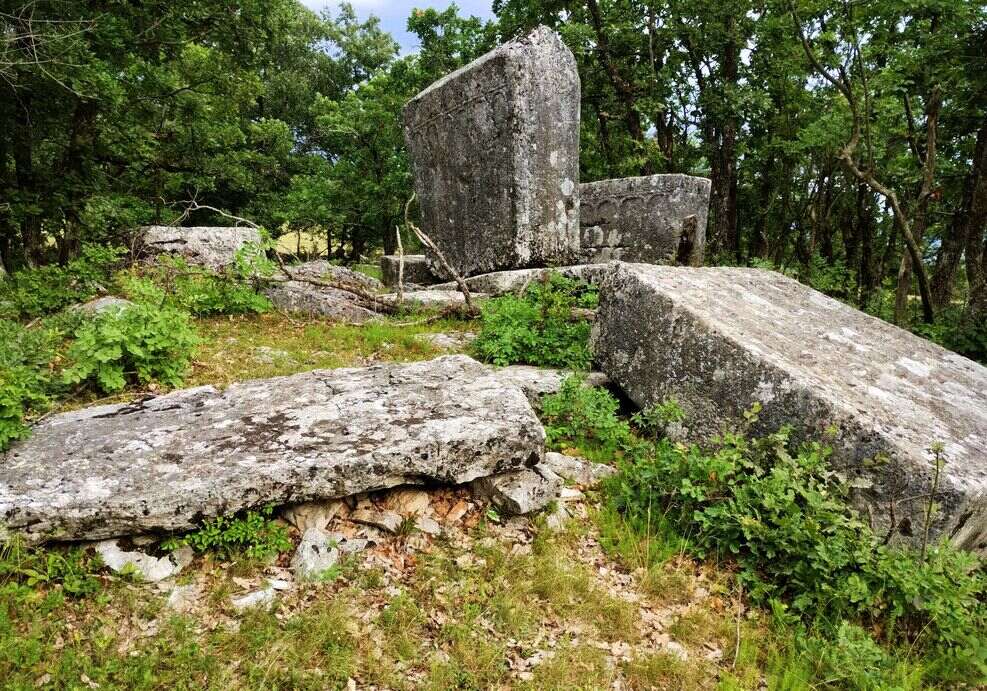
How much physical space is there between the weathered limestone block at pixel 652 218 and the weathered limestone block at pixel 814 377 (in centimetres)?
344

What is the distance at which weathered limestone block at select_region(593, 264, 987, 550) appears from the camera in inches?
96.0

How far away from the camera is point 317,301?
6500 mm

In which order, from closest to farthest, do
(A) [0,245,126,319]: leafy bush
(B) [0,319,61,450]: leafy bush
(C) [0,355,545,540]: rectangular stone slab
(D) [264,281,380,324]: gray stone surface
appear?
(C) [0,355,545,540]: rectangular stone slab, (B) [0,319,61,450]: leafy bush, (A) [0,245,126,319]: leafy bush, (D) [264,281,380,324]: gray stone surface

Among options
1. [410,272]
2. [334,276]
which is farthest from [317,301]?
[410,272]

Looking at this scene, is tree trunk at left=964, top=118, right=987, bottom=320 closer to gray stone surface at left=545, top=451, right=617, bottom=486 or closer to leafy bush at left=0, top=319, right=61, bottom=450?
gray stone surface at left=545, top=451, right=617, bottom=486

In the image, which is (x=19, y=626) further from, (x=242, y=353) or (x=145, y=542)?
(x=242, y=353)

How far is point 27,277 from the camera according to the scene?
6.13 meters

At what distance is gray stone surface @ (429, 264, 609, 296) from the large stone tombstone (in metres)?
0.22

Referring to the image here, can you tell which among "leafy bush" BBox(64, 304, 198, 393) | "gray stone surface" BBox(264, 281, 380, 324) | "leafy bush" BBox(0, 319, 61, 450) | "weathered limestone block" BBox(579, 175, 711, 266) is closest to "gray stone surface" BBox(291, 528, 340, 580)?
"leafy bush" BBox(0, 319, 61, 450)

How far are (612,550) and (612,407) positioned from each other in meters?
1.06

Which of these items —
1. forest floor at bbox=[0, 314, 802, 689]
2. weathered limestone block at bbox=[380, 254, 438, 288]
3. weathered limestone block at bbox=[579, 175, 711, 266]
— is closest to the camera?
forest floor at bbox=[0, 314, 802, 689]

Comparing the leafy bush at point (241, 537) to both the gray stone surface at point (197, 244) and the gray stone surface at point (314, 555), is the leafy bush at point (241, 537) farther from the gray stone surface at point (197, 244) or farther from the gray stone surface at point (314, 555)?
the gray stone surface at point (197, 244)

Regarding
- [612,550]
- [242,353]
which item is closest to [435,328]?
[242,353]

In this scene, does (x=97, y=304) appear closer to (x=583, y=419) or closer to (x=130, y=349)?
(x=130, y=349)
